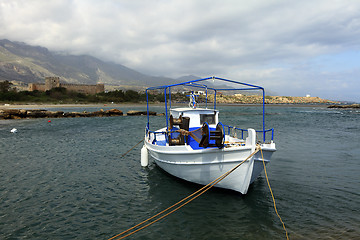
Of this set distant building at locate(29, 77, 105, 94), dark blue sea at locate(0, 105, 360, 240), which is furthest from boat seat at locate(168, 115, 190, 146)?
distant building at locate(29, 77, 105, 94)

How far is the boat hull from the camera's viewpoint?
952 cm

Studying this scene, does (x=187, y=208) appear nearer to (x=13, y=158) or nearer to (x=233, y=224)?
(x=233, y=224)

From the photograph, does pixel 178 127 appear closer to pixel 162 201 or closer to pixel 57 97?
pixel 162 201

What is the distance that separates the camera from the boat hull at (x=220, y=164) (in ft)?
31.2

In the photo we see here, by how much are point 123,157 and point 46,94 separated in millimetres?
109500

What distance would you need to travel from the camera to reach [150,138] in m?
15.9

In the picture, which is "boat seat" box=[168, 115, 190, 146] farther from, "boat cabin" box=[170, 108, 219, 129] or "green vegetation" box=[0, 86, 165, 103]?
"green vegetation" box=[0, 86, 165, 103]

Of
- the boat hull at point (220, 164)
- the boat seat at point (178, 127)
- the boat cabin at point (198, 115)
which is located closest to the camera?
the boat hull at point (220, 164)

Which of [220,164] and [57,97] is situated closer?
[220,164]

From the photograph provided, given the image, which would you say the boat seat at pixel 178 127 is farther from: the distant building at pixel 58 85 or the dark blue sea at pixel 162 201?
the distant building at pixel 58 85

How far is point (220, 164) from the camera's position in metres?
9.87

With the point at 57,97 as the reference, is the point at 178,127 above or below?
below

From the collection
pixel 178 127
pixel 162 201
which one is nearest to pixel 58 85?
pixel 178 127

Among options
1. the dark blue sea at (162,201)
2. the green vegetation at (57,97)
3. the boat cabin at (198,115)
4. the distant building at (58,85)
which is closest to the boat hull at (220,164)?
the dark blue sea at (162,201)
